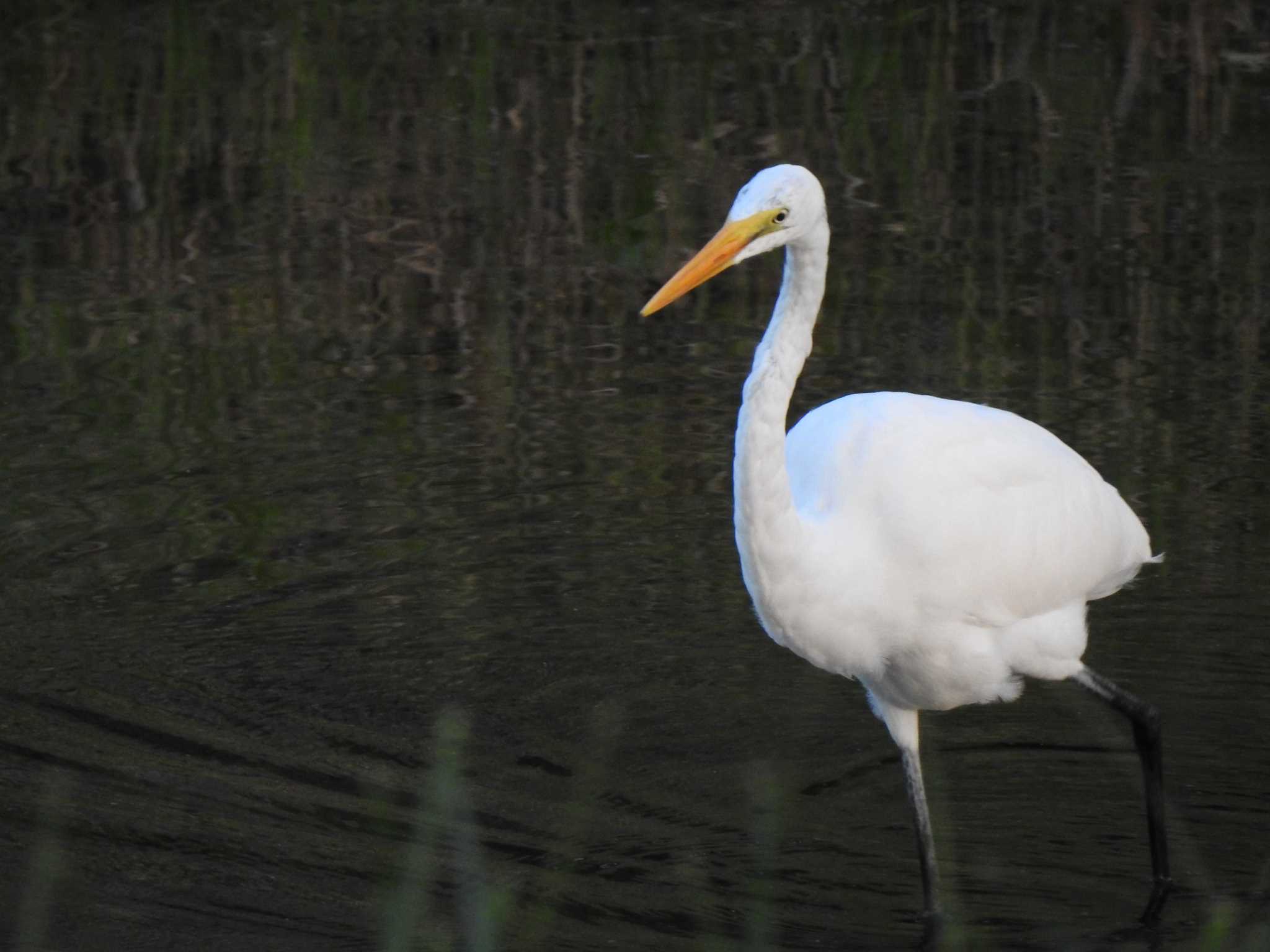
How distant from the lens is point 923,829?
3689 mm

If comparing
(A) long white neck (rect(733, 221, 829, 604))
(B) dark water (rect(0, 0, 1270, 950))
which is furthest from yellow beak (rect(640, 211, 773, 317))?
(B) dark water (rect(0, 0, 1270, 950))

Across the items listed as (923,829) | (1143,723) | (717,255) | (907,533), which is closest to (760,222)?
(717,255)

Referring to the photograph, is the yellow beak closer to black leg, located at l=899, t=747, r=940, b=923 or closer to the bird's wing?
the bird's wing

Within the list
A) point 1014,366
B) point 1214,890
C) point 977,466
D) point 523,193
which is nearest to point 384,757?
point 977,466

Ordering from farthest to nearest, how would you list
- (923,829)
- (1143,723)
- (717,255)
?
(1143,723)
(923,829)
(717,255)

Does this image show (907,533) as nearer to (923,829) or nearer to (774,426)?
(774,426)

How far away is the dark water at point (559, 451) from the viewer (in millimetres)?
3680

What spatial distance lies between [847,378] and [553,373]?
0.90 meters

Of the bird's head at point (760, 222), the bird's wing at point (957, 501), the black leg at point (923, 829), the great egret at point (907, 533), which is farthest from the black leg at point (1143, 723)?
the bird's head at point (760, 222)

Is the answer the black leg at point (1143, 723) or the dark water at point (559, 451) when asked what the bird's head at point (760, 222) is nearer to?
the dark water at point (559, 451)

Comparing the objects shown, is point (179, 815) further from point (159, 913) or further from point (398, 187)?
point (398, 187)

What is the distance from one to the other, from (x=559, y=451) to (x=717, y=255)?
2329 millimetres

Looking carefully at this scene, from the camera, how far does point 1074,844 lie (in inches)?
150

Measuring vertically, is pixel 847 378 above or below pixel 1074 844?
above
